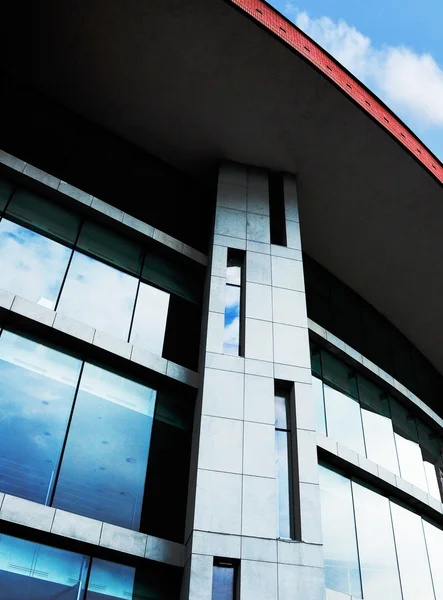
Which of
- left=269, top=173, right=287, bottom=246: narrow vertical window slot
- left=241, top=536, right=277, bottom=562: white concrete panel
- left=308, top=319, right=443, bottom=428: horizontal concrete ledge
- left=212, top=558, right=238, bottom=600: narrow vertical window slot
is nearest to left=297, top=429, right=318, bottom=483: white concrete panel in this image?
left=241, top=536, right=277, bottom=562: white concrete panel

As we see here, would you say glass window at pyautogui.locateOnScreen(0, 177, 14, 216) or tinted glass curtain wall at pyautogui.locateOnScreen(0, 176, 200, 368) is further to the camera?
glass window at pyautogui.locateOnScreen(0, 177, 14, 216)

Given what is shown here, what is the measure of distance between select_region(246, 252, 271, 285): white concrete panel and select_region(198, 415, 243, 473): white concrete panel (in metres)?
4.71

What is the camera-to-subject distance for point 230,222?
17859 millimetres

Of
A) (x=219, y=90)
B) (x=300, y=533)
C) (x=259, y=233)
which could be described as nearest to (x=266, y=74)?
(x=219, y=90)

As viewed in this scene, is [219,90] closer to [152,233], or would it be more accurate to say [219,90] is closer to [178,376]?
[152,233]

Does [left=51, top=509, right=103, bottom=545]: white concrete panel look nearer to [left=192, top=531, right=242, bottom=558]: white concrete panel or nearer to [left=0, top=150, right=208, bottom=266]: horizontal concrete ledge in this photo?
[left=192, top=531, right=242, bottom=558]: white concrete panel

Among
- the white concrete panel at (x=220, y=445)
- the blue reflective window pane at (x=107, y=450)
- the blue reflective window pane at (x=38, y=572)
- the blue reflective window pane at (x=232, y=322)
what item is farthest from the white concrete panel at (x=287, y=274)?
the blue reflective window pane at (x=38, y=572)

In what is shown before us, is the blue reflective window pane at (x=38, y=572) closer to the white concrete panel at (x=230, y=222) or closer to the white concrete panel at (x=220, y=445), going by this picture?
the white concrete panel at (x=220, y=445)

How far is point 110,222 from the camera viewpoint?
16.9 m

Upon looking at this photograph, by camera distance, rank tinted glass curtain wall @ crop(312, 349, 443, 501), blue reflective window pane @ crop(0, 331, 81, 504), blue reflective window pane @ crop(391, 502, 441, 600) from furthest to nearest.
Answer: tinted glass curtain wall @ crop(312, 349, 443, 501), blue reflective window pane @ crop(391, 502, 441, 600), blue reflective window pane @ crop(0, 331, 81, 504)

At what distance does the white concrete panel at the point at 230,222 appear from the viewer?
17578mm

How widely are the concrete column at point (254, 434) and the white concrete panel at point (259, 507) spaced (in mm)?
21

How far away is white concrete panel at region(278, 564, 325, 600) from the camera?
11.2m

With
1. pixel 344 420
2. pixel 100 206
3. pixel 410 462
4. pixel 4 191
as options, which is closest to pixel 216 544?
pixel 344 420
